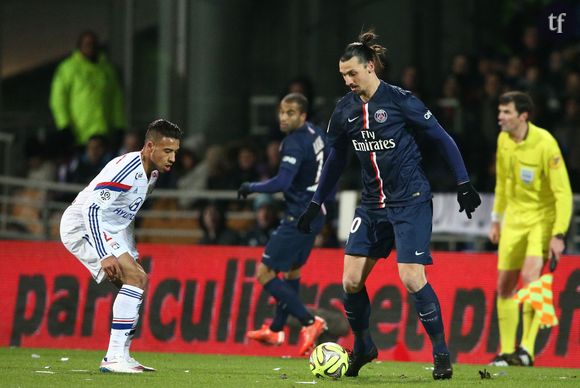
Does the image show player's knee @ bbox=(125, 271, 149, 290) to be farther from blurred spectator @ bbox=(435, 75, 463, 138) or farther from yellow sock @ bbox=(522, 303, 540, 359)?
blurred spectator @ bbox=(435, 75, 463, 138)

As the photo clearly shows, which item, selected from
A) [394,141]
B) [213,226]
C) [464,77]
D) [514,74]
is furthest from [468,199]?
[464,77]

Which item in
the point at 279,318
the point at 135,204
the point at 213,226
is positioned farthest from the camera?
the point at 213,226

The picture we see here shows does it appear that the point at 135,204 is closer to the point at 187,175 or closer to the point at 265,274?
the point at 265,274

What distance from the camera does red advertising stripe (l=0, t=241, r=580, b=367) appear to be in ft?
44.9

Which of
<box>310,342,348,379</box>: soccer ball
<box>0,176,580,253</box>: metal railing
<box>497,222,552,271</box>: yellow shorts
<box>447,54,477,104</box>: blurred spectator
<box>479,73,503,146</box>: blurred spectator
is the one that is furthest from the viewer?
<box>447,54,477,104</box>: blurred spectator

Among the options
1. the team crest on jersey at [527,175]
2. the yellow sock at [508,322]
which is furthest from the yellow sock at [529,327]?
the team crest on jersey at [527,175]

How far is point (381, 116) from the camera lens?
33.6ft

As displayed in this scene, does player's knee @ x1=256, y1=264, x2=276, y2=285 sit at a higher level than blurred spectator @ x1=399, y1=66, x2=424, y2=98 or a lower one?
lower

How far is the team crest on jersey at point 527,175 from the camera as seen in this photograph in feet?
42.0

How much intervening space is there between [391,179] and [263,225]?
613cm

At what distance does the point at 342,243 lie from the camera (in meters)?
16.7

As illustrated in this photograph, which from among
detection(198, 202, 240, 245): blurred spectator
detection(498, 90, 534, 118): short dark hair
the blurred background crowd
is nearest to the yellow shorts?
detection(498, 90, 534, 118): short dark hair

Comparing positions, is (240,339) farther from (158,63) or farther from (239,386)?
(158,63)

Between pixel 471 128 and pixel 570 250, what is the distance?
2.67 m
